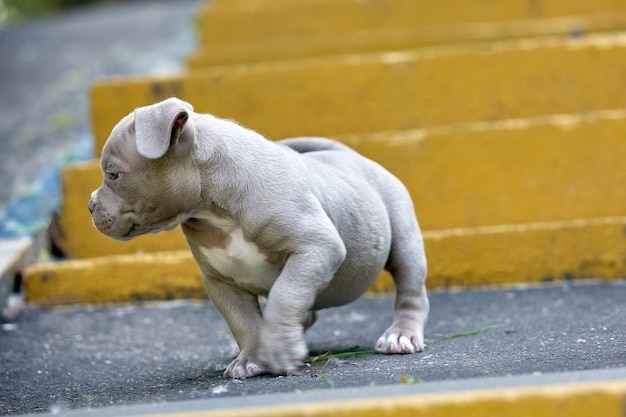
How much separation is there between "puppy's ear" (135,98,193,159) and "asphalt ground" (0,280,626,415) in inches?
29.9

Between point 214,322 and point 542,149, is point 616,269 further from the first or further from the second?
point 214,322

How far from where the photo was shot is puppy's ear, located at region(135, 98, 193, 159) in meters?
3.02

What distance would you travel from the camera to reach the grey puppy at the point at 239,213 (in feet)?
10.1

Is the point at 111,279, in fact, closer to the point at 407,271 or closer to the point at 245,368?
the point at 407,271

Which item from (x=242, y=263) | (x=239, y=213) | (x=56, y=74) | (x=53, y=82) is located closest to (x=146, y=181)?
(x=239, y=213)

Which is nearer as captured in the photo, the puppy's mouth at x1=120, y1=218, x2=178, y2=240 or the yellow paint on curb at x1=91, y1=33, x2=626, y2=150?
the puppy's mouth at x1=120, y1=218, x2=178, y2=240

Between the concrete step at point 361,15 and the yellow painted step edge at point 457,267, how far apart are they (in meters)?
3.38

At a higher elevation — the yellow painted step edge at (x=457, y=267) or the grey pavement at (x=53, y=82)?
the grey pavement at (x=53, y=82)

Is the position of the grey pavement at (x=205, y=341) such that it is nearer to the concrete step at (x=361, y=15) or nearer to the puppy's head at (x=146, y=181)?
the puppy's head at (x=146, y=181)

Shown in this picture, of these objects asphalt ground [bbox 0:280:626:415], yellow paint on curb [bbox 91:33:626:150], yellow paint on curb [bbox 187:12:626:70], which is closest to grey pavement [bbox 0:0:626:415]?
asphalt ground [bbox 0:280:626:415]

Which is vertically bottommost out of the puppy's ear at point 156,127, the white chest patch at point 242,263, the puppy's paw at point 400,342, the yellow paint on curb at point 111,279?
the yellow paint on curb at point 111,279

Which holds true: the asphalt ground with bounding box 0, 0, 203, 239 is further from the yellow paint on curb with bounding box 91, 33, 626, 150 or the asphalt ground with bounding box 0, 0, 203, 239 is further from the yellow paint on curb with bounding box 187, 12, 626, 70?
the yellow paint on curb with bounding box 187, 12, 626, 70

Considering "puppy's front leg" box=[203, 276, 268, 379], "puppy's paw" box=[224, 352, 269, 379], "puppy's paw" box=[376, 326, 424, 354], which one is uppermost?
"puppy's front leg" box=[203, 276, 268, 379]

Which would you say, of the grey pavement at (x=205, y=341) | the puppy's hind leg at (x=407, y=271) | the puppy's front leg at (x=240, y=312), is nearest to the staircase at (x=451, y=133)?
the grey pavement at (x=205, y=341)
